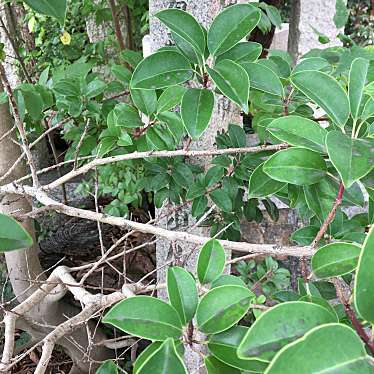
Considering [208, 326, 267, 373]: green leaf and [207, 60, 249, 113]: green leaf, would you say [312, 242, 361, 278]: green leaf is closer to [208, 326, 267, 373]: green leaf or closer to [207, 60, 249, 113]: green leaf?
[208, 326, 267, 373]: green leaf

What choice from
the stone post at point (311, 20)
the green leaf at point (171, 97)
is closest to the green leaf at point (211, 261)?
the green leaf at point (171, 97)

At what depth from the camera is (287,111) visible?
80cm

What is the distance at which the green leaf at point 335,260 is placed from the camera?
1.47 ft

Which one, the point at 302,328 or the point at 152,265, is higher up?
the point at 302,328

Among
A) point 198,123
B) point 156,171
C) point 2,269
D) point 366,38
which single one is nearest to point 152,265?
point 2,269

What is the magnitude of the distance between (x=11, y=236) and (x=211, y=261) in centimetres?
26

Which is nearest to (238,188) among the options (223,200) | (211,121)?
(223,200)

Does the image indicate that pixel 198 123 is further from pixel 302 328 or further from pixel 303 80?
pixel 302 328

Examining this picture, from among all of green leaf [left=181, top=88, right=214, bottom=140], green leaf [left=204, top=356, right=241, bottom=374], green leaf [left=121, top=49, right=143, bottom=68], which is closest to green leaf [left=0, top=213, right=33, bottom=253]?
green leaf [left=204, top=356, right=241, bottom=374]

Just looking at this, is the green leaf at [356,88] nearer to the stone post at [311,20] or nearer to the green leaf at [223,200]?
the green leaf at [223,200]

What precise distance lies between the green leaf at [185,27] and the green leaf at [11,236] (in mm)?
387

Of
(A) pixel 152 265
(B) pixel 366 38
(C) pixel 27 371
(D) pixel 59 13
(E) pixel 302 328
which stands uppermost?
(D) pixel 59 13

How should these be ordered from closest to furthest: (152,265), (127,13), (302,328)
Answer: (302,328)
(152,265)
(127,13)

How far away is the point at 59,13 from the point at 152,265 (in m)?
1.77
